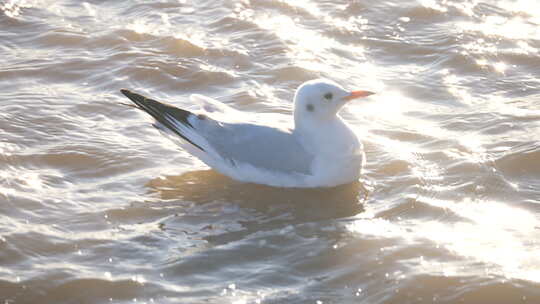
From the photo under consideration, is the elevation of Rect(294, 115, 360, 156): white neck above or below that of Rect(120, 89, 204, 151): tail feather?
below

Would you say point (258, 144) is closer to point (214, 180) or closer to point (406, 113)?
point (214, 180)

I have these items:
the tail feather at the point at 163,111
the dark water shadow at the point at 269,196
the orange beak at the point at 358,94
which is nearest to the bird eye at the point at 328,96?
the orange beak at the point at 358,94

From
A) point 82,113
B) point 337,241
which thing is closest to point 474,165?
point 337,241

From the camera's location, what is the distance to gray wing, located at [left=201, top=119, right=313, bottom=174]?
692cm

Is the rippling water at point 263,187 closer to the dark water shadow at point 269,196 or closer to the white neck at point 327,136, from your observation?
the dark water shadow at point 269,196

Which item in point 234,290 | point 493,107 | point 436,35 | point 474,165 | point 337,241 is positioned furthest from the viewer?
point 436,35

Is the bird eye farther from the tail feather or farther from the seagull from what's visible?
the tail feather

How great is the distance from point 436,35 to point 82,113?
11.0 ft

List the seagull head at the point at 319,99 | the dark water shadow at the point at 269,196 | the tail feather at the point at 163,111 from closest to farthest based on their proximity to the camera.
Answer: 1. the dark water shadow at the point at 269,196
2. the seagull head at the point at 319,99
3. the tail feather at the point at 163,111

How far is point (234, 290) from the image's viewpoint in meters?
5.54

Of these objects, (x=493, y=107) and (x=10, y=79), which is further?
(x=10, y=79)

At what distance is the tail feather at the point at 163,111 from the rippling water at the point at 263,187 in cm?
39

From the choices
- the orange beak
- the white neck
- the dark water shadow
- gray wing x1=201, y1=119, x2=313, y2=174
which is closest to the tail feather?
gray wing x1=201, y1=119, x2=313, y2=174

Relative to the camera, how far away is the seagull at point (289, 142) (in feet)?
22.7
